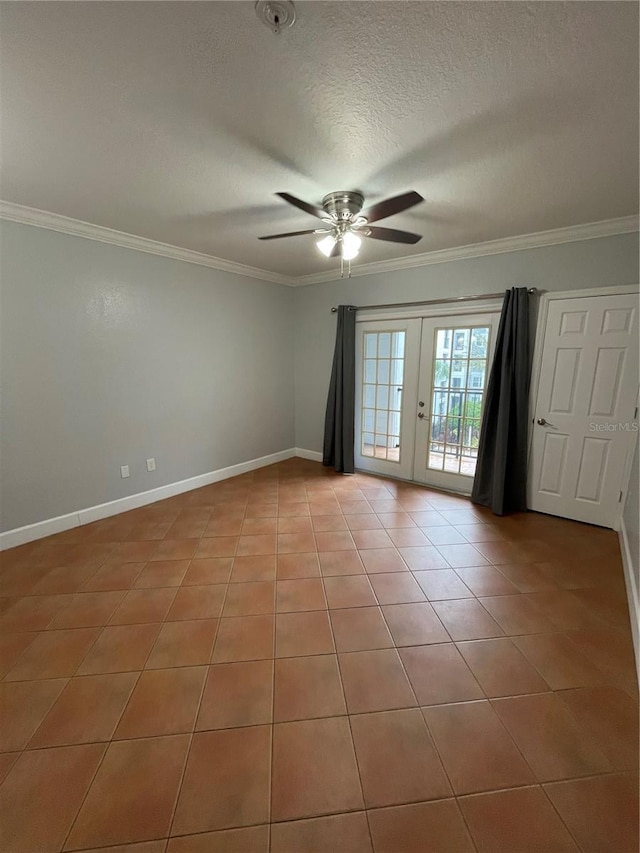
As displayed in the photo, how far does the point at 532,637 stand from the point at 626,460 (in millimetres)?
1934

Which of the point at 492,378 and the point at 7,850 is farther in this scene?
the point at 492,378

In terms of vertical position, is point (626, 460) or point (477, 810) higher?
point (626, 460)

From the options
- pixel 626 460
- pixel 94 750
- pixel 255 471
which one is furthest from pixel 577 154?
pixel 255 471

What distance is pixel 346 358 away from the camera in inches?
165

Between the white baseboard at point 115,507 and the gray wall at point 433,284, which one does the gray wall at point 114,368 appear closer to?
the white baseboard at point 115,507

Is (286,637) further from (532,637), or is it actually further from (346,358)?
(346,358)

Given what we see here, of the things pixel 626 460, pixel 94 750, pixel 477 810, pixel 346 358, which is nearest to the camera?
pixel 477 810

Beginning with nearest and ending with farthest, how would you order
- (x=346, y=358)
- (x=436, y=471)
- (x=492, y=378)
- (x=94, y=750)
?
1. (x=94, y=750)
2. (x=492, y=378)
3. (x=436, y=471)
4. (x=346, y=358)

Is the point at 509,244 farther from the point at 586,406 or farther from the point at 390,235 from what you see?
the point at 586,406

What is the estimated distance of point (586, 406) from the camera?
9.65 ft

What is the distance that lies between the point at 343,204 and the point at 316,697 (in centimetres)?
275

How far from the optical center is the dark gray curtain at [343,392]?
13.6 ft

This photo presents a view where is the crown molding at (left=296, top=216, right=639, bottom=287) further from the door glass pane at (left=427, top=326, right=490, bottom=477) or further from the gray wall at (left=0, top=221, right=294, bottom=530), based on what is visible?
the gray wall at (left=0, top=221, right=294, bottom=530)

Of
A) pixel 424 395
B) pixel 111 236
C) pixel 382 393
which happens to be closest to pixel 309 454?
pixel 382 393
